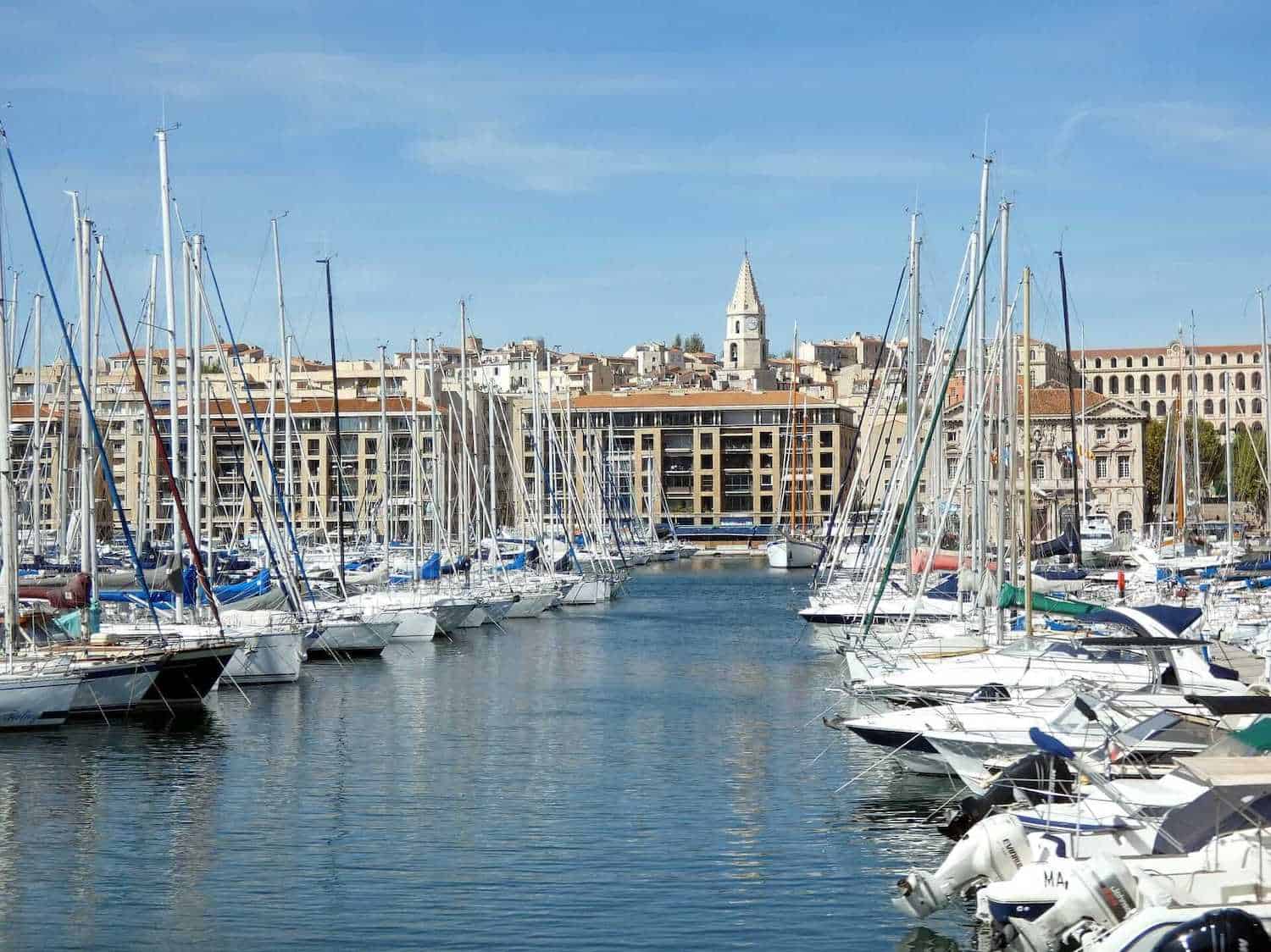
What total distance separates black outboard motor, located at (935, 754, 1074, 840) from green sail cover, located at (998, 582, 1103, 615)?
37.0 ft

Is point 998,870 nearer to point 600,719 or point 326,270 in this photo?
point 600,719

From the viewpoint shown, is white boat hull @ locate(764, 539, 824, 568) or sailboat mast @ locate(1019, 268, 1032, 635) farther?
white boat hull @ locate(764, 539, 824, 568)

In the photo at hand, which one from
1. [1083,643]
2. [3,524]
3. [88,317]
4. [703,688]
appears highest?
[88,317]

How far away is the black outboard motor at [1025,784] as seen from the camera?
2033 cm

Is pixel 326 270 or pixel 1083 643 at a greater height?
pixel 326 270

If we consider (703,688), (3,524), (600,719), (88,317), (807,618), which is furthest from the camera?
(807,618)

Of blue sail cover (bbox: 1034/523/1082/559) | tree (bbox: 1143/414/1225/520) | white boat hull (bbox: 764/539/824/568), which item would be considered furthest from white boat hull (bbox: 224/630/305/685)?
tree (bbox: 1143/414/1225/520)

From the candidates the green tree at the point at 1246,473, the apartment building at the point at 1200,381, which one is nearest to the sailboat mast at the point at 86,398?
the green tree at the point at 1246,473

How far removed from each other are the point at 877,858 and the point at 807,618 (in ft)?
101

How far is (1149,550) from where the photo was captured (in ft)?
228

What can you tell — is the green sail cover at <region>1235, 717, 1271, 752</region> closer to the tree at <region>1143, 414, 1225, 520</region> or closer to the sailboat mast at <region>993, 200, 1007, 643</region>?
the sailboat mast at <region>993, 200, 1007, 643</region>

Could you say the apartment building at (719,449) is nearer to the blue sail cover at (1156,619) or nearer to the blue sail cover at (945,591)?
the blue sail cover at (945,591)

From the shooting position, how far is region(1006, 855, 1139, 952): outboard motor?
1606cm

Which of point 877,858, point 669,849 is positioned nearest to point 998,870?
point 877,858
